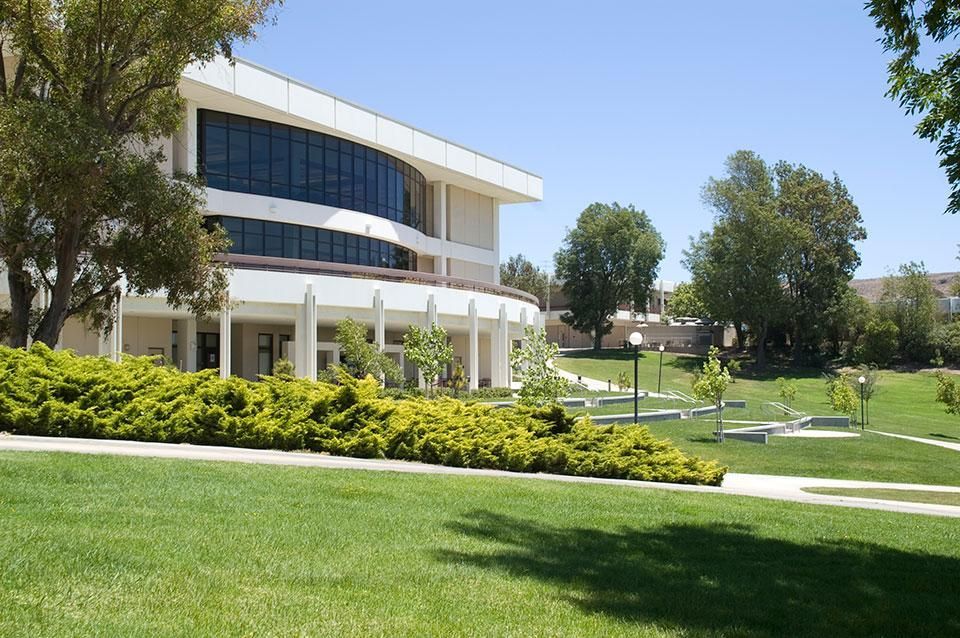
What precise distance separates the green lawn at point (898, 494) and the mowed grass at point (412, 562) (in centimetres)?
666

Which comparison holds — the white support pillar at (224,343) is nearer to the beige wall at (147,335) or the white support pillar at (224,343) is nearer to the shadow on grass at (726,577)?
the beige wall at (147,335)

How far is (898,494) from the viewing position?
750 inches

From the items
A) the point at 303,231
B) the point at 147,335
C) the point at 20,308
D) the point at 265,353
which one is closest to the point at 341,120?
the point at 303,231

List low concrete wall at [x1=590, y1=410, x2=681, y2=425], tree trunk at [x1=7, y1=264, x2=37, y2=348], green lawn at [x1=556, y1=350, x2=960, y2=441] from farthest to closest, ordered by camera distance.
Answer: green lawn at [x1=556, y1=350, x2=960, y2=441]
low concrete wall at [x1=590, y1=410, x2=681, y2=425]
tree trunk at [x1=7, y1=264, x2=37, y2=348]

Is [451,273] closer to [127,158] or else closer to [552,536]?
[127,158]

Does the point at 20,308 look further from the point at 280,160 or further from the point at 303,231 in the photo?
the point at 303,231

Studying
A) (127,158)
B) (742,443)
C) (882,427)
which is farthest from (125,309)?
(882,427)

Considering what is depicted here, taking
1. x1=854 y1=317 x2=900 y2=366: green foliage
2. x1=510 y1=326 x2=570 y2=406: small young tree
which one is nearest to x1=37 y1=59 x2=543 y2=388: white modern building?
x1=510 y1=326 x2=570 y2=406: small young tree

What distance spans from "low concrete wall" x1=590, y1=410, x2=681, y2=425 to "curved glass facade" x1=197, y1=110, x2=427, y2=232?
1690 centimetres

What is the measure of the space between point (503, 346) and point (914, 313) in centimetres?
4952

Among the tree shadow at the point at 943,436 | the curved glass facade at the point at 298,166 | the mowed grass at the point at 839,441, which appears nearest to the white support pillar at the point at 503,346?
the curved glass facade at the point at 298,166

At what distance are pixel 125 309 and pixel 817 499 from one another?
79.6ft

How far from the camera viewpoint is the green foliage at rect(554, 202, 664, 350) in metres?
92.3

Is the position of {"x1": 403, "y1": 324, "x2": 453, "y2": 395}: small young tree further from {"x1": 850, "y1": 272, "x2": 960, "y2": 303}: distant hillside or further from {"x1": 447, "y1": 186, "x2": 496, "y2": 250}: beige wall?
{"x1": 850, "y1": 272, "x2": 960, "y2": 303}: distant hillside
